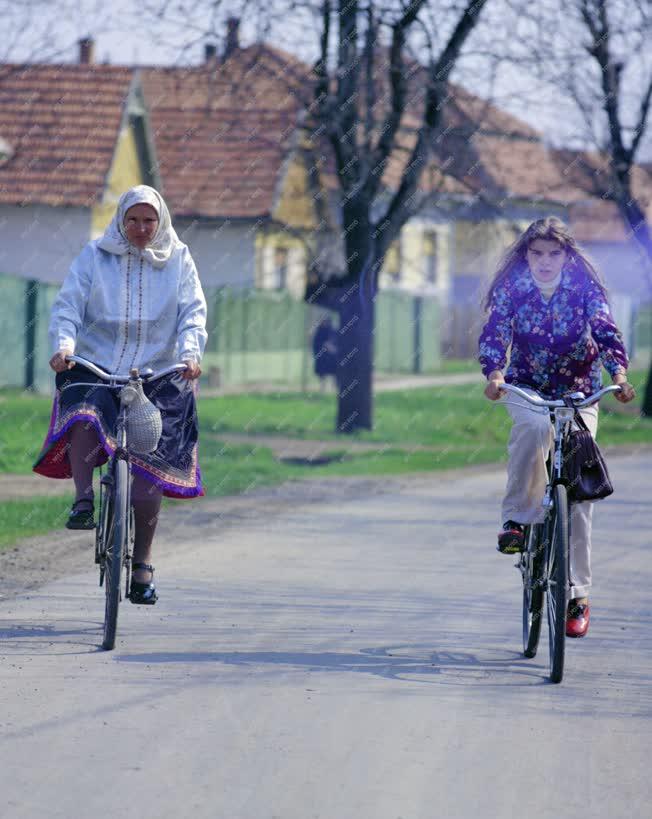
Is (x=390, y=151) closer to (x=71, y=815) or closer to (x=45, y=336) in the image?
(x=45, y=336)

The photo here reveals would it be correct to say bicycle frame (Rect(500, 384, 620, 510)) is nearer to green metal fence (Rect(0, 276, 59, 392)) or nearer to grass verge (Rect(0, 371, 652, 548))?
grass verge (Rect(0, 371, 652, 548))

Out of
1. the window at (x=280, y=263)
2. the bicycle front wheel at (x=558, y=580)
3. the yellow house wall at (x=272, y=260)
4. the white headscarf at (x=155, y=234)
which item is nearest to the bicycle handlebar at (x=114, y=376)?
the white headscarf at (x=155, y=234)

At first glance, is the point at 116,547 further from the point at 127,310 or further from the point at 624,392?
the point at 624,392

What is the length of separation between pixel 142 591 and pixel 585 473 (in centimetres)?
194

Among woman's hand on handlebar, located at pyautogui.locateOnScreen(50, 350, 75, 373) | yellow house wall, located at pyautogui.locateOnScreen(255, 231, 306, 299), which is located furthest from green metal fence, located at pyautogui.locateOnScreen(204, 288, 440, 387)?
woman's hand on handlebar, located at pyautogui.locateOnScreen(50, 350, 75, 373)

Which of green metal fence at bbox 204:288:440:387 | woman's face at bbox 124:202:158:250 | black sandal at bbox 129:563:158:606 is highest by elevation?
woman's face at bbox 124:202:158:250

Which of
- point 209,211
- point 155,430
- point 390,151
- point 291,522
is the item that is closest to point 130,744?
point 155,430

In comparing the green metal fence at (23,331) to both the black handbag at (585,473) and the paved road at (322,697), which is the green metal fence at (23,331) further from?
the black handbag at (585,473)

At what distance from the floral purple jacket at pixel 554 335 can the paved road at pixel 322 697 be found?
113 centimetres

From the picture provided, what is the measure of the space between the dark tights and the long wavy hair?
1586mm

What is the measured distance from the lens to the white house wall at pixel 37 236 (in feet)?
99.4

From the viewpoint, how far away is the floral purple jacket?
663cm

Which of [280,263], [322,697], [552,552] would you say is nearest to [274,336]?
[280,263]

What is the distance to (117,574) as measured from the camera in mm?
6402
